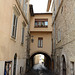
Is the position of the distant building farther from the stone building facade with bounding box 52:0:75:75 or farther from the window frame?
the stone building facade with bounding box 52:0:75:75

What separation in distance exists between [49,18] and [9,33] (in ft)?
35.2

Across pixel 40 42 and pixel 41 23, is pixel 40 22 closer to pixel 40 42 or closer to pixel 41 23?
pixel 41 23

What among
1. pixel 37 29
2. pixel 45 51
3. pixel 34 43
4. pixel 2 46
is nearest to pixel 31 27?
pixel 37 29

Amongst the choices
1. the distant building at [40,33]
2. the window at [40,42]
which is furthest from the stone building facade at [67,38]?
the window at [40,42]

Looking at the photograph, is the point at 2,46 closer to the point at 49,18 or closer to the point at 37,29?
the point at 37,29

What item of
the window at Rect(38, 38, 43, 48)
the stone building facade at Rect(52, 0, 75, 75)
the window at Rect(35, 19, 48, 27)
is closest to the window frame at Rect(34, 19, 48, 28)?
the window at Rect(35, 19, 48, 27)

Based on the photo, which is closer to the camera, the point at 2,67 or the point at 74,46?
the point at 2,67

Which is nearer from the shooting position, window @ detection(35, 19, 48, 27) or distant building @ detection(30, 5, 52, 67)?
distant building @ detection(30, 5, 52, 67)

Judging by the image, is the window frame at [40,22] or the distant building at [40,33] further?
the window frame at [40,22]

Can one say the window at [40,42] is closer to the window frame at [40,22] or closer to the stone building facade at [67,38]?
the window frame at [40,22]

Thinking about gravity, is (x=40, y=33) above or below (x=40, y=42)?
above

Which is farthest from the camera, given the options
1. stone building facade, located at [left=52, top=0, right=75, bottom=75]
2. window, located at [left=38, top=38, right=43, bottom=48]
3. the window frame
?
the window frame

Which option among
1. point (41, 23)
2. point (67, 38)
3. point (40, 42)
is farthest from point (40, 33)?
point (67, 38)

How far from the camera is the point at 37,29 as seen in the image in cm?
1584
